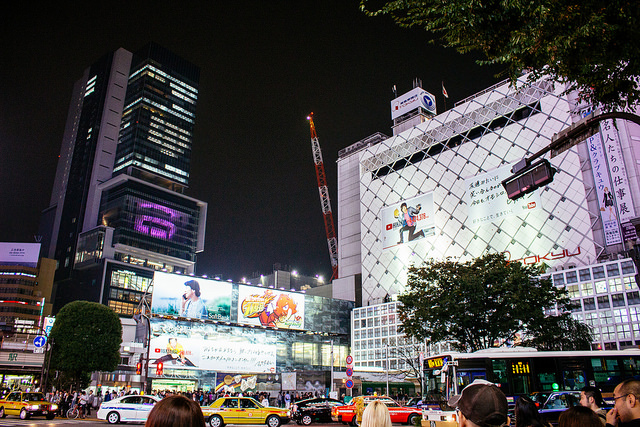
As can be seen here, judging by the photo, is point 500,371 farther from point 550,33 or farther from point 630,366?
point 550,33

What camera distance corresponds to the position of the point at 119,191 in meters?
132

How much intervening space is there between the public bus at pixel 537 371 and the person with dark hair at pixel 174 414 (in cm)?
1805

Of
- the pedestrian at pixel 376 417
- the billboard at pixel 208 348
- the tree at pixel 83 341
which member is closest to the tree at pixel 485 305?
the pedestrian at pixel 376 417

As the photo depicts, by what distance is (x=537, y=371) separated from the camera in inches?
730

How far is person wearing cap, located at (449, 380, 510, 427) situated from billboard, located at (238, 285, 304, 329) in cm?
6364

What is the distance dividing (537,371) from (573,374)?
143 centimetres

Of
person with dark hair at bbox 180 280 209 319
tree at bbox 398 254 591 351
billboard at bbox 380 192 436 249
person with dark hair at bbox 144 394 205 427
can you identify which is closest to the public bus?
tree at bbox 398 254 591 351

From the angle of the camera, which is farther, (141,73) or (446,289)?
(141,73)

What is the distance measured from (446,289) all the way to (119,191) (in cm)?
12228

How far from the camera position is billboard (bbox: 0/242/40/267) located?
9225 cm

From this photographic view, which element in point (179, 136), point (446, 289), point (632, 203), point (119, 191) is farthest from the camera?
point (179, 136)

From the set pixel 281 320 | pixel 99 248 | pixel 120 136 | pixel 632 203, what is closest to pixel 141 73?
pixel 120 136

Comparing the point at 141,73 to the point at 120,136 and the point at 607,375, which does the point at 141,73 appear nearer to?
the point at 120,136

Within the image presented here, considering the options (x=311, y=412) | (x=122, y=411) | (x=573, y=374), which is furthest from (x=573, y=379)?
(x=122, y=411)
